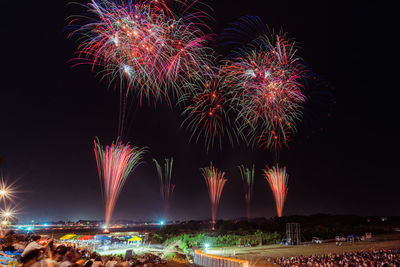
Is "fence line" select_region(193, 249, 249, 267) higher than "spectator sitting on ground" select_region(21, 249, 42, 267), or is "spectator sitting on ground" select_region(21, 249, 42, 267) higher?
"spectator sitting on ground" select_region(21, 249, 42, 267)

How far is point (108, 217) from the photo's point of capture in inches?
920

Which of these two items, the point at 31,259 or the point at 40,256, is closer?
the point at 31,259

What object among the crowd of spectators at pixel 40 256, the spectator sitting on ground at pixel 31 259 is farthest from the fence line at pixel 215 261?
the spectator sitting on ground at pixel 31 259

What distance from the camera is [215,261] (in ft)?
40.9

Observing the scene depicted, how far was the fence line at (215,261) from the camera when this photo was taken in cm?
1063

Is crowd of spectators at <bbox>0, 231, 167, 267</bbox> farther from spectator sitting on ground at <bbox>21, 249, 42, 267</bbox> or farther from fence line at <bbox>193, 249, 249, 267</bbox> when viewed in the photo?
fence line at <bbox>193, 249, 249, 267</bbox>

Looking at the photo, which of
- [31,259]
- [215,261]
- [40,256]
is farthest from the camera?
[215,261]

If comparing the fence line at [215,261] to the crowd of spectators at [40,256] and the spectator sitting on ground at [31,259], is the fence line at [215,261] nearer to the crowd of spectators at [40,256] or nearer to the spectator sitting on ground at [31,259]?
the crowd of spectators at [40,256]

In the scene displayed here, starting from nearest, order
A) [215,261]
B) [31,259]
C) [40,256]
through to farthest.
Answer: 1. [31,259]
2. [40,256]
3. [215,261]

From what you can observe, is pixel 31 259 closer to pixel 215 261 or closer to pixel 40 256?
pixel 40 256

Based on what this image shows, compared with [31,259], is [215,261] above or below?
below

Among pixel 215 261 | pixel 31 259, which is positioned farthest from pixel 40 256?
pixel 215 261

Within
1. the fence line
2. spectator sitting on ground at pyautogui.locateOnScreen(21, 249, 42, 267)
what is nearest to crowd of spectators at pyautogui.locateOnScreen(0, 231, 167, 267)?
spectator sitting on ground at pyautogui.locateOnScreen(21, 249, 42, 267)

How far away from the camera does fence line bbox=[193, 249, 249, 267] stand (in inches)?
418
